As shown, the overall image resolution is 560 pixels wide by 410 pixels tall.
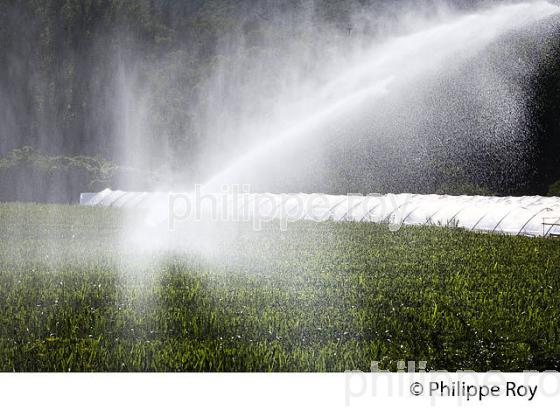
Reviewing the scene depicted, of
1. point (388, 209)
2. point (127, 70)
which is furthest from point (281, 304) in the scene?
point (127, 70)

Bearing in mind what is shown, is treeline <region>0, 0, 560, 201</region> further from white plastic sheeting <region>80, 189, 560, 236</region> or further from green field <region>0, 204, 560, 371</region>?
green field <region>0, 204, 560, 371</region>

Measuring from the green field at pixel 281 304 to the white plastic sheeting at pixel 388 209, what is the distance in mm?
1794

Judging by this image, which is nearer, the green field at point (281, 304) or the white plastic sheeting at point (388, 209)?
the green field at point (281, 304)

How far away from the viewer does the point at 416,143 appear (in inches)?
1276

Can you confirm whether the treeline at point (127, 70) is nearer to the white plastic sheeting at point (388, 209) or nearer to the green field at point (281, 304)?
the white plastic sheeting at point (388, 209)

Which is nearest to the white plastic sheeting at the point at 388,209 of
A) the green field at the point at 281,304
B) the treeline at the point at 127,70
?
the green field at the point at 281,304

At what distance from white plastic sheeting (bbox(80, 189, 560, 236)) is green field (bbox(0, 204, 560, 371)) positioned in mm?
1794

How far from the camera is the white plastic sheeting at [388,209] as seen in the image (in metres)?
16.2

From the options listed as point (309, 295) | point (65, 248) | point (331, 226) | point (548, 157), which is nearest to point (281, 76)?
point (548, 157)

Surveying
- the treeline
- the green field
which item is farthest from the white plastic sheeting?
the treeline

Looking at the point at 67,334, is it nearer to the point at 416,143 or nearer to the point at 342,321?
the point at 342,321
